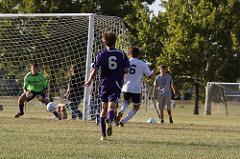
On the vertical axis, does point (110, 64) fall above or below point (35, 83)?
above

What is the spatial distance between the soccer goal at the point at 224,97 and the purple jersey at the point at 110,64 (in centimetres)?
2368

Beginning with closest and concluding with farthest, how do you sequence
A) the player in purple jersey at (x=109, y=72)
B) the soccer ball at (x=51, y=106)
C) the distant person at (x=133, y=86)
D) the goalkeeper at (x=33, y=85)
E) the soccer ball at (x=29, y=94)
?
the player in purple jersey at (x=109, y=72) → the distant person at (x=133, y=86) → the soccer ball at (x=51, y=106) → the soccer ball at (x=29, y=94) → the goalkeeper at (x=33, y=85)

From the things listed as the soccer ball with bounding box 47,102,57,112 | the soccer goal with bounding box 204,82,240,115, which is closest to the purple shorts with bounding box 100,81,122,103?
the soccer ball with bounding box 47,102,57,112

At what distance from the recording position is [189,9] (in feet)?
114

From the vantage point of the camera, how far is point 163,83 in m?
15.3

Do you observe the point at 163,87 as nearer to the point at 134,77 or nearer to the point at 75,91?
the point at 75,91

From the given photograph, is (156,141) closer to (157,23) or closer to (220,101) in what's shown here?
(220,101)

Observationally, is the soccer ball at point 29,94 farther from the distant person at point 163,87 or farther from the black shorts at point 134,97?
the black shorts at point 134,97

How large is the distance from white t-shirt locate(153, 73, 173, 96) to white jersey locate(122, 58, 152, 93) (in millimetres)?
4426

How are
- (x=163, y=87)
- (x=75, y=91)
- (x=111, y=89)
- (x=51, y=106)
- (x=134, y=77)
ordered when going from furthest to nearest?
1. (x=163, y=87)
2. (x=75, y=91)
3. (x=51, y=106)
4. (x=134, y=77)
5. (x=111, y=89)

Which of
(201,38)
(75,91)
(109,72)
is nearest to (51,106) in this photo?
(75,91)

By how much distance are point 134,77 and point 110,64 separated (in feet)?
9.27

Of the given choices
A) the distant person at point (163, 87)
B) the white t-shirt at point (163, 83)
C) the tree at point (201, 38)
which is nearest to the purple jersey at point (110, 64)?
the distant person at point (163, 87)

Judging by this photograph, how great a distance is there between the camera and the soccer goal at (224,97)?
31578 millimetres
